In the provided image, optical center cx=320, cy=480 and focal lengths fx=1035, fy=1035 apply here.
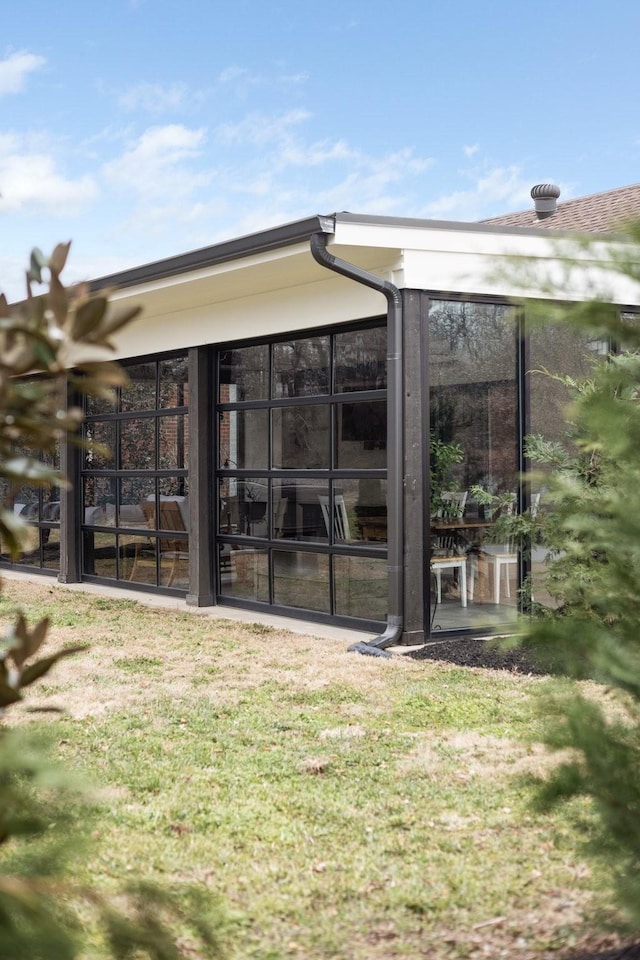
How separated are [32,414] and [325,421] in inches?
303

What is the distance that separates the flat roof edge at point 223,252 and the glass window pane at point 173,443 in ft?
5.50

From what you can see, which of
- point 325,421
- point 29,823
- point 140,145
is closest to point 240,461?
point 325,421

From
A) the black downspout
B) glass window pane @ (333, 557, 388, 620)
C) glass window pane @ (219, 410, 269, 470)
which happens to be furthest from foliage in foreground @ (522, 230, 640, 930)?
glass window pane @ (219, 410, 269, 470)

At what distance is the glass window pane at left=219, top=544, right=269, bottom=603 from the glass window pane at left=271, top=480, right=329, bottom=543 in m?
0.41

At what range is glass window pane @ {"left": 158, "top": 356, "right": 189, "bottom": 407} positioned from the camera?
422 inches

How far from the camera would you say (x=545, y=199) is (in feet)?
42.0

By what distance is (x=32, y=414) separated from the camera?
128cm

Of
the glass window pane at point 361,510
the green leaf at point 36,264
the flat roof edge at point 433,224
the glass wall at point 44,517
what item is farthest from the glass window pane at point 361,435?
the green leaf at point 36,264

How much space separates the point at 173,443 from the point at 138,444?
0.74 meters

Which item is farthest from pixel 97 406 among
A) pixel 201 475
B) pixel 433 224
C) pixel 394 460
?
pixel 433 224

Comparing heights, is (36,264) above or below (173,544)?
above

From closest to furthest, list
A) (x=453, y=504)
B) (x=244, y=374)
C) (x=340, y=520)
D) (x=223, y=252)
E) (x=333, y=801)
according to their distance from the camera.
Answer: (x=333, y=801), (x=453, y=504), (x=223, y=252), (x=340, y=520), (x=244, y=374)

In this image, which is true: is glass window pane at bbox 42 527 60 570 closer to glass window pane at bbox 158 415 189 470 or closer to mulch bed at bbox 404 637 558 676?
glass window pane at bbox 158 415 189 470

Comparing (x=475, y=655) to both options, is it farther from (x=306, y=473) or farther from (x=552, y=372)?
(x=552, y=372)
